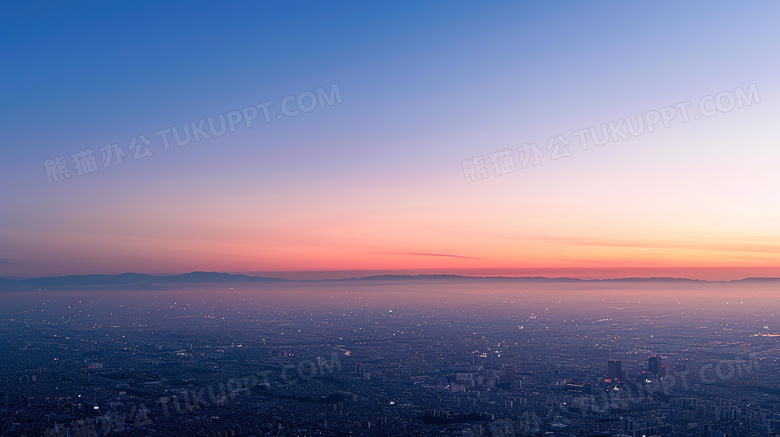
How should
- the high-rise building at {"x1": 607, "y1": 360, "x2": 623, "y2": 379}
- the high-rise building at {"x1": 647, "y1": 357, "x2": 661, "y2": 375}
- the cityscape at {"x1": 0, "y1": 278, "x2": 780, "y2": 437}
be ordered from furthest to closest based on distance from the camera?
the high-rise building at {"x1": 647, "y1": 357, "x2": 661, "y2": 375}
the high-rise building at {"x1": 607, "y1": 360, "x2": 623, "y2": 379}
the cityscape at {"x1": 0, "y1": 278, "x2": 780, "y2": 437}

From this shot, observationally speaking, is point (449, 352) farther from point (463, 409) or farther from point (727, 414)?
point (727, 414)

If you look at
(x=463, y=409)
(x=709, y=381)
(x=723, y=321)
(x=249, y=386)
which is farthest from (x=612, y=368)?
(x=723, y=321)

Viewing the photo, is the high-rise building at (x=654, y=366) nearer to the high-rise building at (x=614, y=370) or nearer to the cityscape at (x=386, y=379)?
the cityscape at (x=386, y=379)

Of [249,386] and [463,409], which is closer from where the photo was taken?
[463,409]

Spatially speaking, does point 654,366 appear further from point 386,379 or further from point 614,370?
point 386,379

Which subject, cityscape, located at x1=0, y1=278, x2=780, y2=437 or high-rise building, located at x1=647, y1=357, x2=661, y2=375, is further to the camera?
high-rise building, located at x1=647, y1=357, x2=661, y2=375

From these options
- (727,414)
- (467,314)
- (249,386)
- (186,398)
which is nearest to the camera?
(727,414)

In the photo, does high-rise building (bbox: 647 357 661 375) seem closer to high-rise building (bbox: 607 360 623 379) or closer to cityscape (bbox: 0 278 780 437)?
cityscape (bbox: 0 278 780 437)

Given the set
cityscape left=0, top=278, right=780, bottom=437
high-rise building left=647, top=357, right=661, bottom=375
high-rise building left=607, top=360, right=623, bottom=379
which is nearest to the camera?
cityscape left=0, top=278, right=780, bottom=437

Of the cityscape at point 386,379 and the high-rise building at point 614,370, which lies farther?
the high-rise building at point 614,370

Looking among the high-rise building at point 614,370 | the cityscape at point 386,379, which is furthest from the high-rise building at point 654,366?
the high-rise building at point 614,370

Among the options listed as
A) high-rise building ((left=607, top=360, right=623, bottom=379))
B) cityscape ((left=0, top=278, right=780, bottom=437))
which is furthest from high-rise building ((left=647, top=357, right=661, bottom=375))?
high-rise building ((left=607, top=360, right=623, bottom=379))
